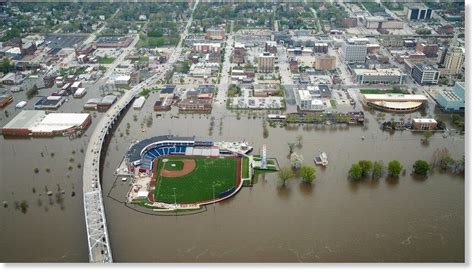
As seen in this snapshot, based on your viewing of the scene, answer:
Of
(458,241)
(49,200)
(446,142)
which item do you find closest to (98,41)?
(49,200)

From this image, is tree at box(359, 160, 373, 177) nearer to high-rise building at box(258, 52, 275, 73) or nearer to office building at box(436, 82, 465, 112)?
office building at box(436, 82, 465, 112)

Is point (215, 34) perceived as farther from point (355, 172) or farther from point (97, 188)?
point (97, 188)

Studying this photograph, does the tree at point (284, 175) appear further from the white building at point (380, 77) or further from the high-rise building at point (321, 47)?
the high-rise building at point (321, 47)

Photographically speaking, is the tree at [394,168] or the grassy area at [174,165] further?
the grassy area at [174,165]

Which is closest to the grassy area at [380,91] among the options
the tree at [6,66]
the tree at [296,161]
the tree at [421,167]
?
the tree at [421,167]

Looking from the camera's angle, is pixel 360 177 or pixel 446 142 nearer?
pixel 360 177

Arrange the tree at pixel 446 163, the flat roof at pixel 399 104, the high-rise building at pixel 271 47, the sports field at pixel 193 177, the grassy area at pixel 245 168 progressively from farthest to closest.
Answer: the high-rise building at pixel 271 47 → the flat roof at pixel 399 104 → the tree at pixel 446 163 → the grassy area at pixel 245 168 → the sports field at pixel 193 177

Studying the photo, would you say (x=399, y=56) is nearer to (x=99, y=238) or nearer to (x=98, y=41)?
(x=98, y=41)
